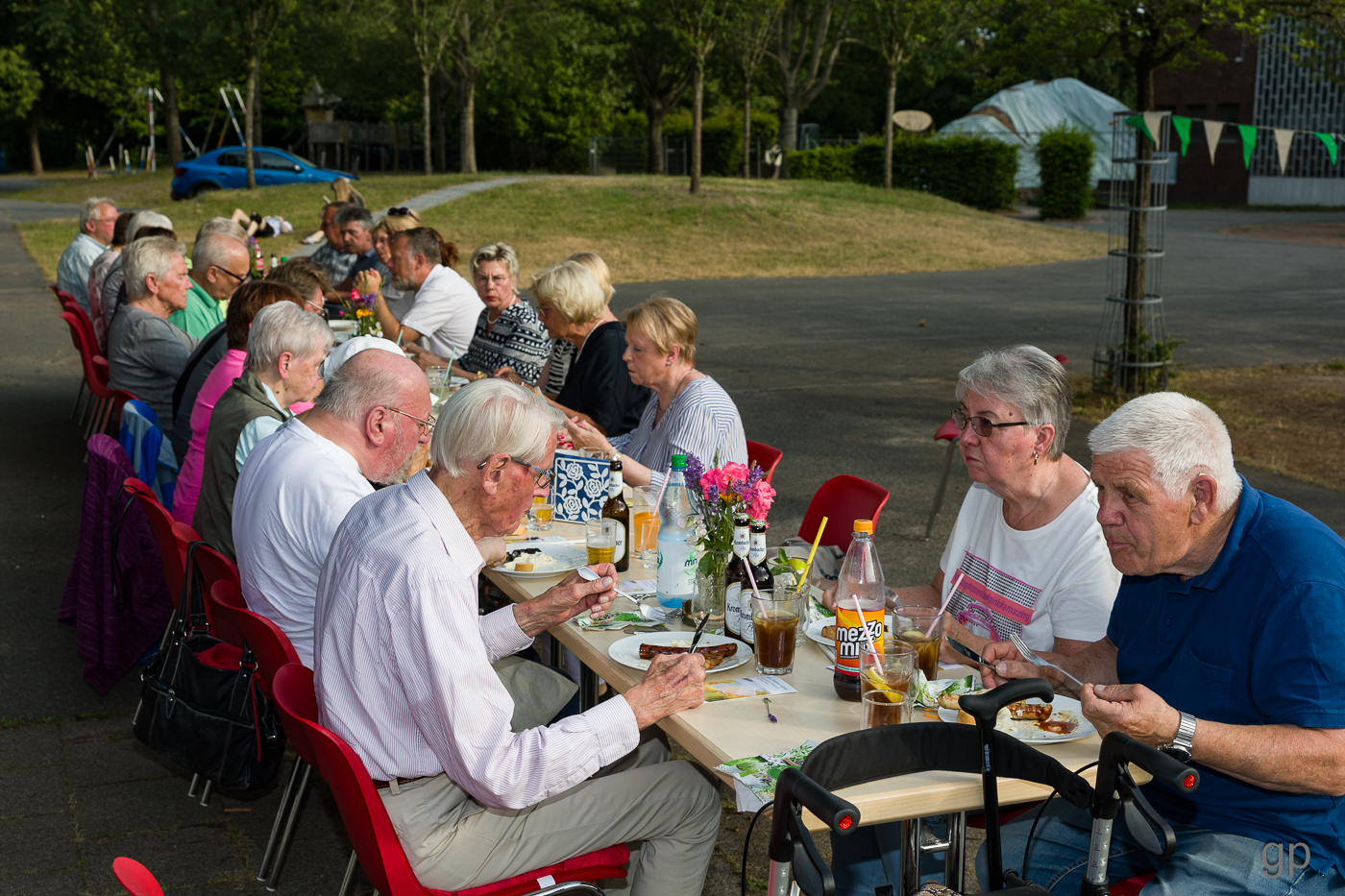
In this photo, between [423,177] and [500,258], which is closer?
[500,258]

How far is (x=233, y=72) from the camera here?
121 feet

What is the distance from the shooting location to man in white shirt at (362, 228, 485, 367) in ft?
26.5

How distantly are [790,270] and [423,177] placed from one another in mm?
12812

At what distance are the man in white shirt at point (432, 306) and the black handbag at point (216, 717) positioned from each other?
4.63 meters

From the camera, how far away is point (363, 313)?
25.6ft

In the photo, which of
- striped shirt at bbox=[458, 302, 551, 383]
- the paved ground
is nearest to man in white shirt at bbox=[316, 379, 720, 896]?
the paved ground

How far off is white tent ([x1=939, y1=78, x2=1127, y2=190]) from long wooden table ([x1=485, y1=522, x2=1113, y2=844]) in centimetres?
4165

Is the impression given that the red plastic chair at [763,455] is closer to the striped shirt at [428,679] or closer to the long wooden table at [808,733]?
the long wooden table at [808,733]

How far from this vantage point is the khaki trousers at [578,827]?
2.57m

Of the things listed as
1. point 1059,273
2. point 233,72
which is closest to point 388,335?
point 1059,273

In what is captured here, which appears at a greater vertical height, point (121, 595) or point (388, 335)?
point (388, 335)

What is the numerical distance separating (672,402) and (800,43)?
126ft

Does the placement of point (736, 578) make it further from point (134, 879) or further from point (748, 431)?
point (748, 431)

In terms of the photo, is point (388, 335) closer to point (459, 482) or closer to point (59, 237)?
point (459, 482)
